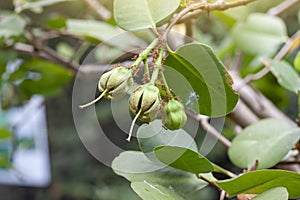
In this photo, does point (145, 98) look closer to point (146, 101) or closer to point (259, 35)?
point (146, 101)

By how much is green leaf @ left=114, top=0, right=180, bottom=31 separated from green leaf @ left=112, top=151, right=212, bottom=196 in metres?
0.10

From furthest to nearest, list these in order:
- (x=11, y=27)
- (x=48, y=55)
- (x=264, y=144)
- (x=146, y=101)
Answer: (x=48, y=55)
(x=11, y=27)
(x=264, y=144)
(x=146, y=101)

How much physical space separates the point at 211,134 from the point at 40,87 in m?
0.41

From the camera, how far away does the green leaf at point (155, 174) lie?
34 cm

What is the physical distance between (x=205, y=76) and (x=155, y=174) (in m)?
0.08

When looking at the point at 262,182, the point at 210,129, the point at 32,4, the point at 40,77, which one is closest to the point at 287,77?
the point at 210,129

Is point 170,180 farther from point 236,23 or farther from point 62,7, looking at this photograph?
point 62,7

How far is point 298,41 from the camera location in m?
0.70

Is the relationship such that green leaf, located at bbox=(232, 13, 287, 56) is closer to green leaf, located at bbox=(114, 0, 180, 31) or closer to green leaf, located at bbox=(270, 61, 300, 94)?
green leaf, located at bbox=(270, 61, 300, 94)

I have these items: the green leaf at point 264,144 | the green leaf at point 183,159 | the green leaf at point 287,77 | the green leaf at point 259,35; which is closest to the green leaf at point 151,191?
the green leaf at point 183,159

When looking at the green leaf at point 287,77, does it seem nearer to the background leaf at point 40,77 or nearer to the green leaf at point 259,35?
A: the green leaf at point 259,35

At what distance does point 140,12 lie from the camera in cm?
33

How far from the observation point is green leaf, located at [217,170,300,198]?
314 millimetres

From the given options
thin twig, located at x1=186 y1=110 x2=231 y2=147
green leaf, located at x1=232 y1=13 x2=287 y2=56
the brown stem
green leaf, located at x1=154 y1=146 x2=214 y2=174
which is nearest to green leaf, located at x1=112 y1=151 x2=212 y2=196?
green leaf, located at x1=154 y1=146 x2=214 y2=174
